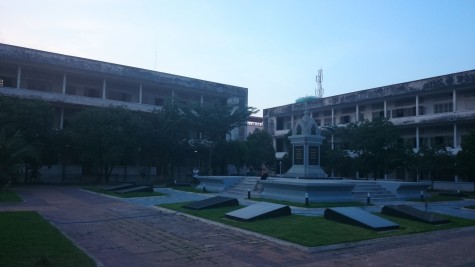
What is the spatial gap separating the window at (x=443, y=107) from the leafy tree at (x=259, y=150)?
61.8ft

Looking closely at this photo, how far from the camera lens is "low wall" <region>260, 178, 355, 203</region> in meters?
18.5

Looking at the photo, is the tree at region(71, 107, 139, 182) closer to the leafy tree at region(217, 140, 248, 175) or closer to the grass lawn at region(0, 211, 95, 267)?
the leafy tree at region(217, 140, 248, 175)

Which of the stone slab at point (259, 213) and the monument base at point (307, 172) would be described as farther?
the monument base at point (307, 172)

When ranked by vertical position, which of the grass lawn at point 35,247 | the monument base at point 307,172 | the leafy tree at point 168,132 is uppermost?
the leafy tree at point 168,132

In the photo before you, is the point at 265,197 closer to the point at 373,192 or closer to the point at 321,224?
the point at 373,192

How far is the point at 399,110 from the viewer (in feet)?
150

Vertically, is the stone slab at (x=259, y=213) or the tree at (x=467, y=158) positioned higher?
the tree at (x=467, y=158)

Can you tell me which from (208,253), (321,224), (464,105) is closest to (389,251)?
(321,224)

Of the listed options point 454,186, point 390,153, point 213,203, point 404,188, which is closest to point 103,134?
point 213,203

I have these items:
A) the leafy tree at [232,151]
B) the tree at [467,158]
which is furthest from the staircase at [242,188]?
the tree at [467,158]

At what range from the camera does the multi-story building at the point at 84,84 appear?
38062 millimetres

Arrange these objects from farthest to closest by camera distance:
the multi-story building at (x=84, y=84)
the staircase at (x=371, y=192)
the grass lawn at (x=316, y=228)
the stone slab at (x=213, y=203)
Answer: the multi-story building at (x=84, y=84), the staircase at (x=371, y=192), the stone slab at (x=213, y=203), the grass lawn at (x=316, y=228)

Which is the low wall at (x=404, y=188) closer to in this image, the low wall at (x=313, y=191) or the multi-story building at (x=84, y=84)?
the low wall at (x=313, y=191)

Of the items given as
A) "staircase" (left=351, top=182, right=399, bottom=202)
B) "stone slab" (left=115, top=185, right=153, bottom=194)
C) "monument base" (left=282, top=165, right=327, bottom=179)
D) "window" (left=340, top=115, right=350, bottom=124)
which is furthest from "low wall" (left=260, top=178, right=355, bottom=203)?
"window" (left=340, top=115, right=350, bottom=124)
